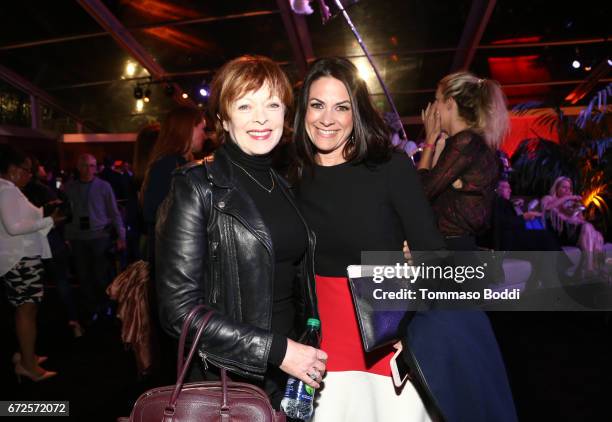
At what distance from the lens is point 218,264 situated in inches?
57.0

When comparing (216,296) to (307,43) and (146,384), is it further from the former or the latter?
(307,43)

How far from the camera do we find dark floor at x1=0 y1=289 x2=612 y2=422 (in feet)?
11.4

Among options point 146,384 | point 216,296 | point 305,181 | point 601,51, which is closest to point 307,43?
point 601,51

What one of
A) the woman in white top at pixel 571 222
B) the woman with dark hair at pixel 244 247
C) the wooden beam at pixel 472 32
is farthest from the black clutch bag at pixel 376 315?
the wooden beam at pixel 472 32

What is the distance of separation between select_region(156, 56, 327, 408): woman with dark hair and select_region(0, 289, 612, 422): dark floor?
97.2 inches

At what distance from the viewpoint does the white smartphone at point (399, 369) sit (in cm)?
165

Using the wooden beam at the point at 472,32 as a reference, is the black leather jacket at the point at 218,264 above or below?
below

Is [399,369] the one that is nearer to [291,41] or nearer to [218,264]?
[218,264]

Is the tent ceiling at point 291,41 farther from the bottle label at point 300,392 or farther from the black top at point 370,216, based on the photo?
A: the bottle label at point 300,392

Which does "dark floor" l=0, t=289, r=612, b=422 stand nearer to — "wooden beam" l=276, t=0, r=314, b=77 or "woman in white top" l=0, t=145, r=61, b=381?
"woman in white top" l=0, t=145, r=61, b=381

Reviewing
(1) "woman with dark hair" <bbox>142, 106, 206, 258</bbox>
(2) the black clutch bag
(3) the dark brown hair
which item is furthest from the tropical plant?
(2) the black clutch bag

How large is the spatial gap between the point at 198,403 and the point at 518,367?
3721mm

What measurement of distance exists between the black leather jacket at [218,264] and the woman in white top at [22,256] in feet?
10.0

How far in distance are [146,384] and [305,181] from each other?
9.29 feet
